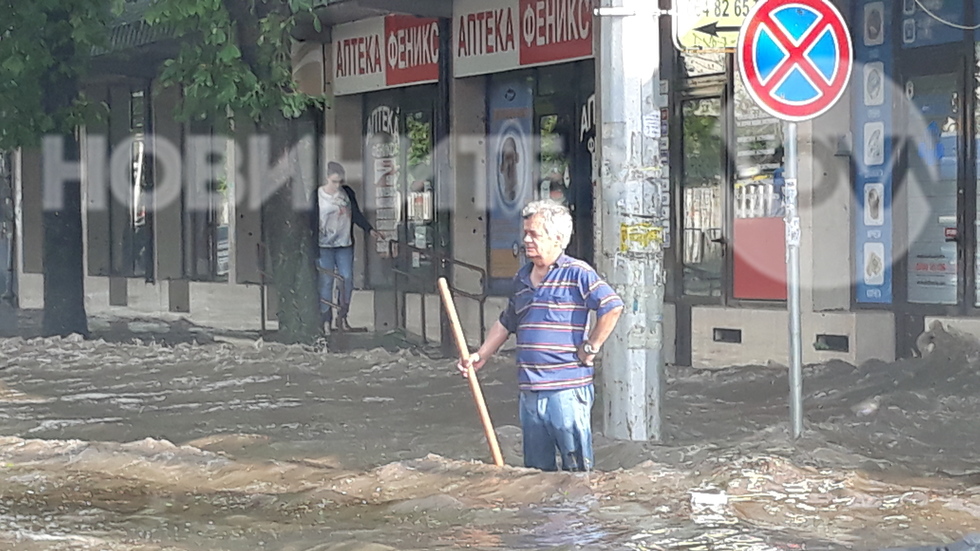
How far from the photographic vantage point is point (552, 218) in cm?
702

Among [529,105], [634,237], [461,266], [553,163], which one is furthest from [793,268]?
[461,266]

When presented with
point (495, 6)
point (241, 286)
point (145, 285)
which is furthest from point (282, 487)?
point (145, 285)

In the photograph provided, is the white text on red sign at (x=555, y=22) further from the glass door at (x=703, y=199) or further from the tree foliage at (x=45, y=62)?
the tree foliage at (x=45, y=62)

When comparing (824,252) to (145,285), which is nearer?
(824,252)

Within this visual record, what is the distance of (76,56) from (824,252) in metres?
9.36

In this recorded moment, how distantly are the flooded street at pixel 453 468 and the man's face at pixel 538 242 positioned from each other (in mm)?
1102

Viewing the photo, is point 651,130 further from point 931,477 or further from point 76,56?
point 76,56

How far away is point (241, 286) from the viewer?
837 inches

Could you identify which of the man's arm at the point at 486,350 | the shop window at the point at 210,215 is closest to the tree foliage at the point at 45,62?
the shop window at the point at 210,215

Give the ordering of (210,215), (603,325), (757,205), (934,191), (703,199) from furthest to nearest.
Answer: (210,215) < (703,199) < (757,205) < (934,191) < (603,325)

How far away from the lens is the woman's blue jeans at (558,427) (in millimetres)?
7062

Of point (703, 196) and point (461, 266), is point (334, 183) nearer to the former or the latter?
point (461, 266)

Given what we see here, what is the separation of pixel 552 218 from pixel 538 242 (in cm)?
14

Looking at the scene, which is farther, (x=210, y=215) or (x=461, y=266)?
(x=210, y=215)
